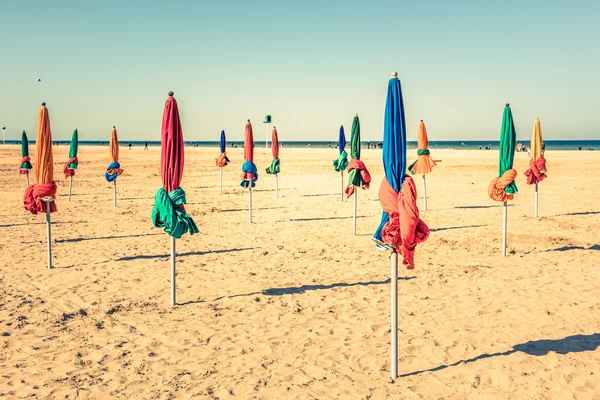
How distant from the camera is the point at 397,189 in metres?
5.27

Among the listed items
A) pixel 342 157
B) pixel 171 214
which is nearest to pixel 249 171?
pixel 342 157

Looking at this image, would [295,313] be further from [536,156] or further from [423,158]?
[536,156]

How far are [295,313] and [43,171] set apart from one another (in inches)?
247

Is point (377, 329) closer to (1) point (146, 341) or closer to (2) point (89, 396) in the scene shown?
(1) point (146, 341)

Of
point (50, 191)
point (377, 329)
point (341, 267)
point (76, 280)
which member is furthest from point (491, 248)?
point (50, 191)

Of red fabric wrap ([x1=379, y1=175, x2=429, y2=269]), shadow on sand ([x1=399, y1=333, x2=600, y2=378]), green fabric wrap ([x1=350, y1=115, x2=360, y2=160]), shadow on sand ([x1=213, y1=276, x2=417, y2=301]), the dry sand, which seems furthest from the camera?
green fabric wrap ([x1=350, y1=115, x2=360, y2=160])

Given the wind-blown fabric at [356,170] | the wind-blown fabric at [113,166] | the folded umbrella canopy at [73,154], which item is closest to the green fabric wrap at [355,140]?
the wind-blown fabric at [356,170]

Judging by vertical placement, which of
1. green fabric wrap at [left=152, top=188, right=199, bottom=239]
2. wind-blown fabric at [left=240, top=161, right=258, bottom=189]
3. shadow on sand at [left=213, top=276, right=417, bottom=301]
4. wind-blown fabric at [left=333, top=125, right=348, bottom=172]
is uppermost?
wind-blown fabric at [left=333, top=125, right=348, bottom=172]

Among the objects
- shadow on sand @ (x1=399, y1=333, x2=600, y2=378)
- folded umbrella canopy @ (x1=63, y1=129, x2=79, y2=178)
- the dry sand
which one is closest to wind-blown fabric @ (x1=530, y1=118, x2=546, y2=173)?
the dry sand

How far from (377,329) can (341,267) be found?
3.43 metres

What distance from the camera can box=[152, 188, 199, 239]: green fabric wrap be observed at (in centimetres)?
739

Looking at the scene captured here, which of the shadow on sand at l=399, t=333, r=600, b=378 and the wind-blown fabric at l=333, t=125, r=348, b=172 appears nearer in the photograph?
the shadow on sand at l=399, t=333, r=600, b=378

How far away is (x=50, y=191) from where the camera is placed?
955cm

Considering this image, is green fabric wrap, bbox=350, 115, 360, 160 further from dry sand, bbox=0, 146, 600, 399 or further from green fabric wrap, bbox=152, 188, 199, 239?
green fabric wrap, bbox=152, 188, 199, 239
